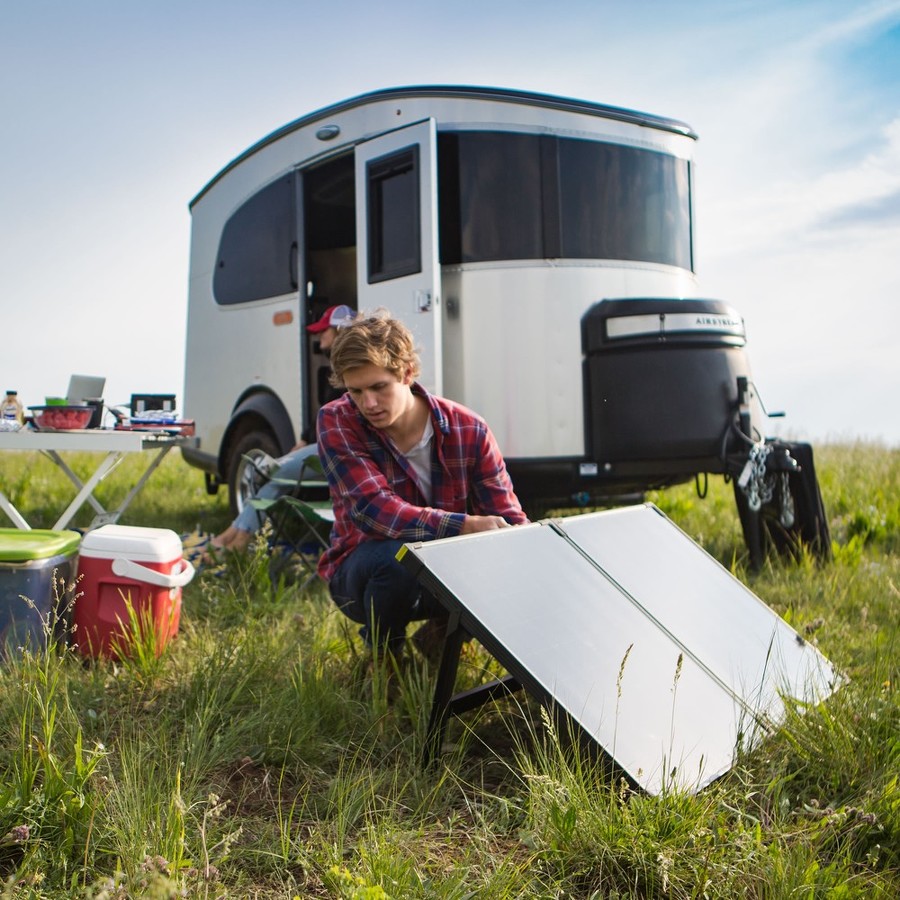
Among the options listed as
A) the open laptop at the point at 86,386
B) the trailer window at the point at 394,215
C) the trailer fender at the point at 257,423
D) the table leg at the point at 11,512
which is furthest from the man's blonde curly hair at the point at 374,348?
the open laptop at the point at 86,386

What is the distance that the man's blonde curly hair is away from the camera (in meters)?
3.09

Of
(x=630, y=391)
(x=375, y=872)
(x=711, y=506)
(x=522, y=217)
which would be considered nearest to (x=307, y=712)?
(x=375, y=872)

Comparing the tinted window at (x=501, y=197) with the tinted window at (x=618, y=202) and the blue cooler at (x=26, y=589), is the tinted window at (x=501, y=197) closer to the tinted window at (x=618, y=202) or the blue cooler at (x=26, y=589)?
the tinted window at (x=618, y=202)

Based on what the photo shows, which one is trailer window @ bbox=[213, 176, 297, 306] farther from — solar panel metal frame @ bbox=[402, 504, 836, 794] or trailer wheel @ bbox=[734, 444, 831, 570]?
solar panel metal frame @ bbox=[402, 504, 836, 794]

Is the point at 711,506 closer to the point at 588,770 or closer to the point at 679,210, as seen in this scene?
the point at 679,210

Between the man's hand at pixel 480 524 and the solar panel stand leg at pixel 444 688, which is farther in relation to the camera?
the man's hand at pixel 480 524

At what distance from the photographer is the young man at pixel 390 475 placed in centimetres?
303

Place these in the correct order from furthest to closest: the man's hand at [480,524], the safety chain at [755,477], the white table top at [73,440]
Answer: the safety chain at [755,477] < the white table top at [73,440] < the man's hand at [480,524]

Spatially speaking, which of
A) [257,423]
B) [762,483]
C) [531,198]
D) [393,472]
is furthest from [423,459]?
[257,423]

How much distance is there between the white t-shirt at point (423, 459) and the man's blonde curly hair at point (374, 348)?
20 centimetres

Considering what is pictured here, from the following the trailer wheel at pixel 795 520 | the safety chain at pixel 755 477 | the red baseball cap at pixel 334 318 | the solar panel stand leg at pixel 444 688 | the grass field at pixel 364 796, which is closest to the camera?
the grass field at pixel 364 796

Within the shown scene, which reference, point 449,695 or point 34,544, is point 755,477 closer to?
point 449,695

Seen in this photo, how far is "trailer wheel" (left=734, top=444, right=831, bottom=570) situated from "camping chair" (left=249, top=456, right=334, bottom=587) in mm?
2231

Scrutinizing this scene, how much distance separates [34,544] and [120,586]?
0.35 meters
